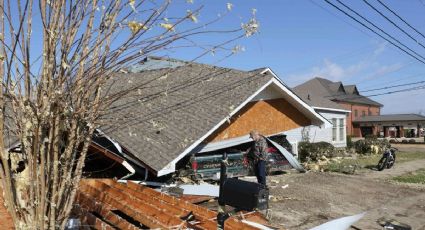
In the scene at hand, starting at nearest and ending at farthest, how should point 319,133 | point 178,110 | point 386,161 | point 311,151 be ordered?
point 178,110
point 386,161
point 311,151
point 319,133

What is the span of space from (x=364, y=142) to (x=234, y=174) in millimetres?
19434

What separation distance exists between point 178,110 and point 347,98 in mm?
49392

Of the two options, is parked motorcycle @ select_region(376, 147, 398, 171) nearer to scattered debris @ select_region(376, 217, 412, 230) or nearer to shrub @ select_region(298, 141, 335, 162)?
shrub @ select_region(298, 141, 335, 162)

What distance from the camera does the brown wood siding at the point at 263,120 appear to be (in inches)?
568

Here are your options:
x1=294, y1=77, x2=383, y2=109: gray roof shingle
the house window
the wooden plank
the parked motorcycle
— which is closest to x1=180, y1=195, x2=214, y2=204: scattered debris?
the wooden plank

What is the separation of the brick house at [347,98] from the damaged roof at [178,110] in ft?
120

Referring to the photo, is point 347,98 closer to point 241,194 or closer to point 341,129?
point 341,129

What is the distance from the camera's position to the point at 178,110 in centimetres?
1341

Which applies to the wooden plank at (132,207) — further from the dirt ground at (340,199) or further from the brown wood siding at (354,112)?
the brown wood siding at (354,112)

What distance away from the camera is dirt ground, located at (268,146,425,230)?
32.7 feet

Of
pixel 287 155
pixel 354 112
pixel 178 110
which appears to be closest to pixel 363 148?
pixel 287 155

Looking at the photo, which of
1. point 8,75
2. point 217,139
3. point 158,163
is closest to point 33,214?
point 8,75

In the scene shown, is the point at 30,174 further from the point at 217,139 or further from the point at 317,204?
the point at 217,139

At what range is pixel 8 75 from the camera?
2.90m
